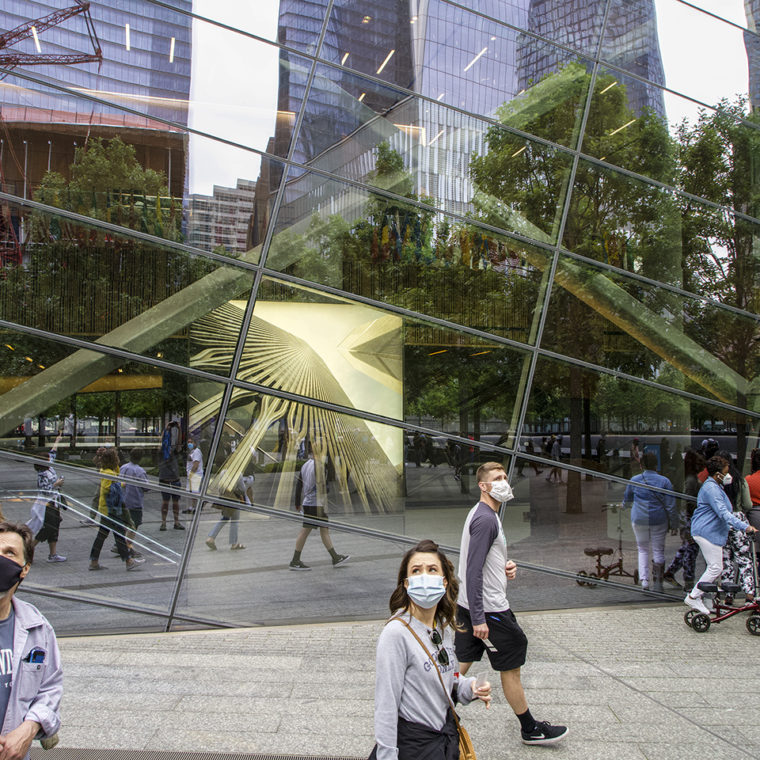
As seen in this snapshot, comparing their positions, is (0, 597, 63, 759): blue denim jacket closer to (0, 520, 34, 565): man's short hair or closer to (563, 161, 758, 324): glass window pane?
(0, 520, 34, 565): man's short hair

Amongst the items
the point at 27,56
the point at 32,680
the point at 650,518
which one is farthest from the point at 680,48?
the point at 32,680

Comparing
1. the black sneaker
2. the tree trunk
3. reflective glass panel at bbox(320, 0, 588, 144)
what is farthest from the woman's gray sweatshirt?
reflective glass panel at bbox(320, 0, 588, 144)

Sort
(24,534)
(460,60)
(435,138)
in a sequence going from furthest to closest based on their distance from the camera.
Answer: (460,60) < (435,138) < (24,534)

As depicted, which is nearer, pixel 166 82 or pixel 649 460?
pixel 166 82

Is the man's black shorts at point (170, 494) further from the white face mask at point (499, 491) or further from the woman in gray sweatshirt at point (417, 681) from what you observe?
the woman in gray sweatshirt at point (417, 681)

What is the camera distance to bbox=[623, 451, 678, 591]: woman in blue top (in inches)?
345

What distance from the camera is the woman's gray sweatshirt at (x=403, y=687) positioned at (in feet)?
8.96

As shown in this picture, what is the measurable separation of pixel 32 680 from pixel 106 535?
4.90 m

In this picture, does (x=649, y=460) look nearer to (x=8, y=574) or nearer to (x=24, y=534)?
(x=24, y=534)

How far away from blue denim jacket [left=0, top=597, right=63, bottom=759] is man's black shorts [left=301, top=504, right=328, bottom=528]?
4.97m

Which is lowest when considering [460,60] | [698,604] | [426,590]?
[698,604]

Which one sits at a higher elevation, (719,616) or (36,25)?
(36,25)

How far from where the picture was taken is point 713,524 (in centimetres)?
755

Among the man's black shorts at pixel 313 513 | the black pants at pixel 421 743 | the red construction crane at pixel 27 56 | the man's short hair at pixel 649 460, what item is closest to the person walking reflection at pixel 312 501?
the man's black shorts at pixel 313 513
